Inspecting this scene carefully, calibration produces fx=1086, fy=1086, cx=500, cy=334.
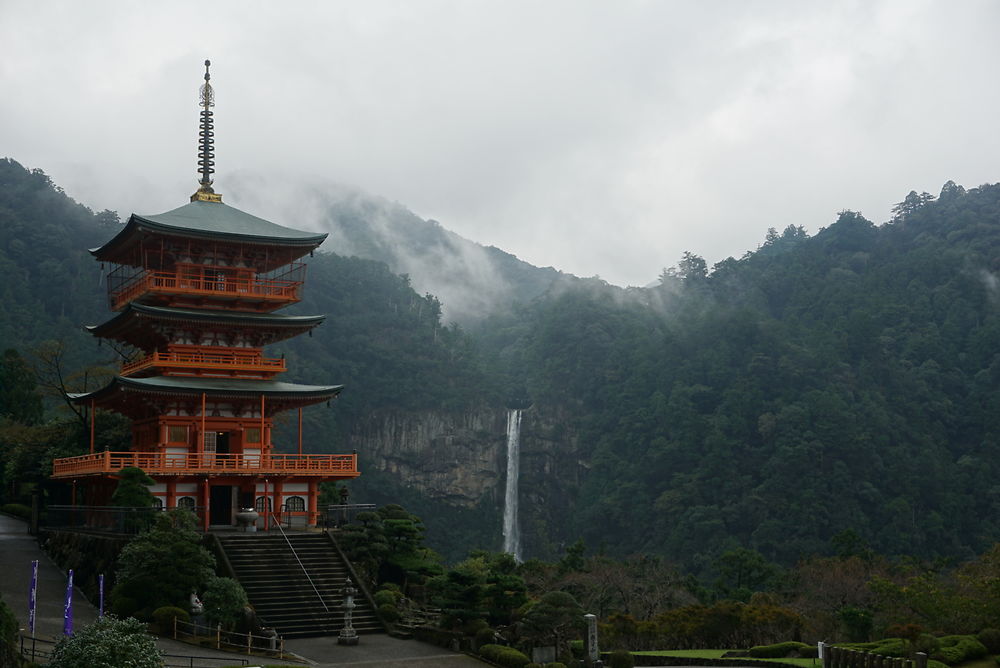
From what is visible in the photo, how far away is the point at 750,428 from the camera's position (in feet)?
291

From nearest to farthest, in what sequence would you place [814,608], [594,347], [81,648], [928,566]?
1. [81,648]
2. [814,608]
3. [928,566]
4. [594,347]

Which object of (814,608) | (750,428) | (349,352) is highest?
(349,352)

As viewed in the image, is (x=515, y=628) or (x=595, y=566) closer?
(x=515, y=628)

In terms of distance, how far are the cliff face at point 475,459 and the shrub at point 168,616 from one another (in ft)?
232

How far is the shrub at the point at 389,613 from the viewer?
26.2m

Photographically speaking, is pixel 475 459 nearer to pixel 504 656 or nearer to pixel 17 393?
pixel 17 393

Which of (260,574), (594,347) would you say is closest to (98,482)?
(260,574)

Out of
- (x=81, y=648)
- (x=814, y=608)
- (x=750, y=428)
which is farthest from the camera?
(x=750, y=428)

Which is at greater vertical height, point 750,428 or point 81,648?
point 750,428

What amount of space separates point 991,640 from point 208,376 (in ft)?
73.8

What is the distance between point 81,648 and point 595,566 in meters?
28.4

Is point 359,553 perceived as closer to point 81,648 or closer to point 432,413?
point 81,648

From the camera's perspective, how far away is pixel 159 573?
2458 centimetres

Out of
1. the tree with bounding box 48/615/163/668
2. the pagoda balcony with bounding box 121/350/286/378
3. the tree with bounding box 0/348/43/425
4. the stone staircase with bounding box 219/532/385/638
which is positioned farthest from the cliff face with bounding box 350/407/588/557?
the tree with bounding box 48/615/163/668
